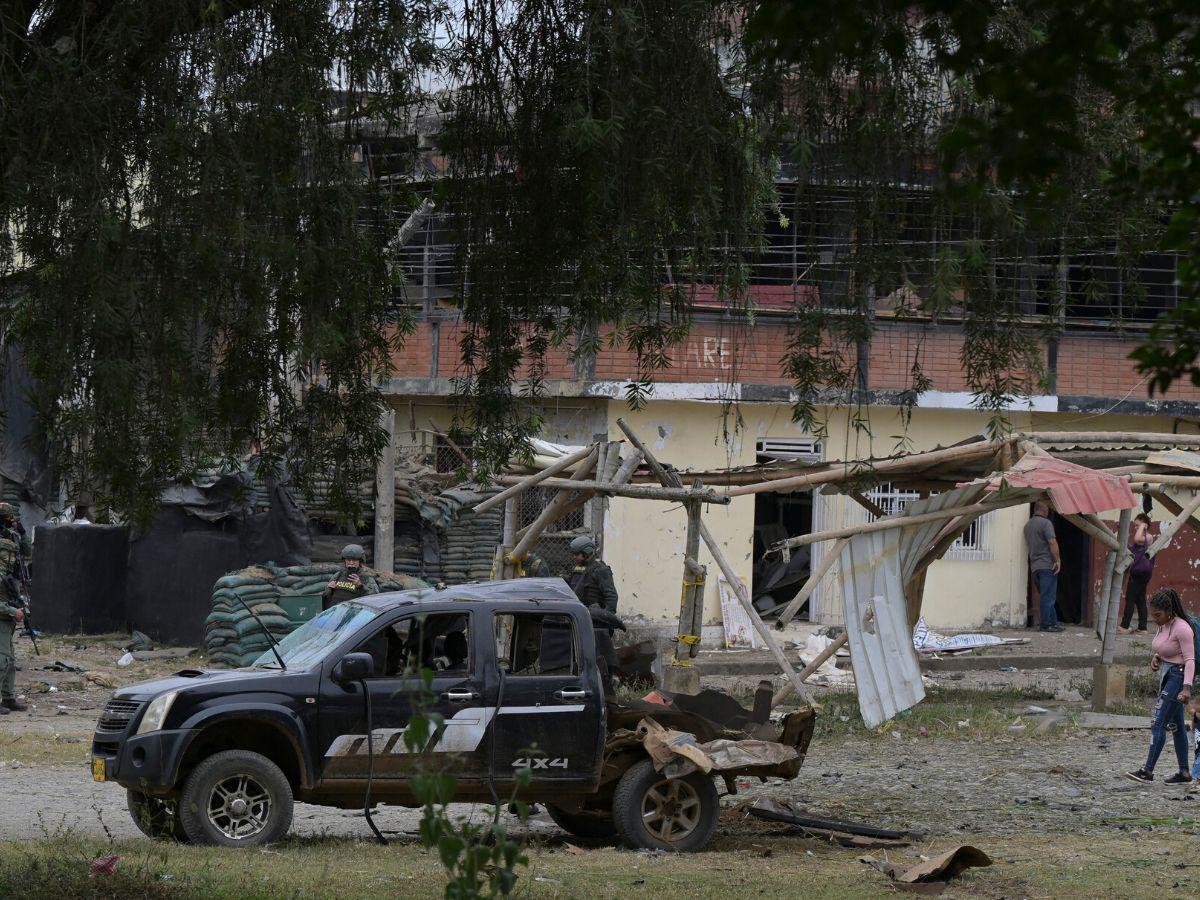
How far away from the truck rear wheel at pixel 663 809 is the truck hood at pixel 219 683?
219 cm

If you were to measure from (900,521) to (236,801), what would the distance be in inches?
322

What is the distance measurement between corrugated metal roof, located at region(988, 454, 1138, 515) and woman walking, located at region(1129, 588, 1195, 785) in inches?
73.6

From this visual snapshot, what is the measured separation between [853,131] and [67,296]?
388 cm

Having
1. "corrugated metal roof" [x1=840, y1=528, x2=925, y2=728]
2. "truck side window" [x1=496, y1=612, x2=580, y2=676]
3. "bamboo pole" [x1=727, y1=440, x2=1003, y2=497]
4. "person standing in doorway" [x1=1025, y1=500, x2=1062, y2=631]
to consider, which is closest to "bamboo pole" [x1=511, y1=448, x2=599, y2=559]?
"bamboo pole" [x1=727, y1=440, x2=1003, y2=497]

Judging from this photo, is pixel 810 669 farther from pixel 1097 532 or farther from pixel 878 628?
pixel 1097 532

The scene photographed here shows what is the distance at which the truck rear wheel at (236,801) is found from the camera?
8664mm

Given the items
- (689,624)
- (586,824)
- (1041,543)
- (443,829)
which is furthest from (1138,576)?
(443,829)

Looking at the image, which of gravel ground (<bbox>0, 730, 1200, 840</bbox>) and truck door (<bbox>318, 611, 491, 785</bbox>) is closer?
truck door (<bbox>318, 611, 491, 785</bbox>)

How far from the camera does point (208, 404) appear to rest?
777 centimetres

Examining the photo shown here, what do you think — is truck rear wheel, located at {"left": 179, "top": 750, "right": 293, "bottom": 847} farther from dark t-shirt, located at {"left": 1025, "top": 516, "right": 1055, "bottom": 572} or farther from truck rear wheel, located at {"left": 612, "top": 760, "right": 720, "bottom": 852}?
dark t-shirt, located at {"left": 1025, "top": 516, "right": 1055, "bottom": 572}

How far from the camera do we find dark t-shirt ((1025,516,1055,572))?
22641 mm

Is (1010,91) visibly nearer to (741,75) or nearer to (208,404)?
(741,75)

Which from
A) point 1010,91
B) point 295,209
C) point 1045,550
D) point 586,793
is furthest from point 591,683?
point 1045,550

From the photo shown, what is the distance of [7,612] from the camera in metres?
14.0
